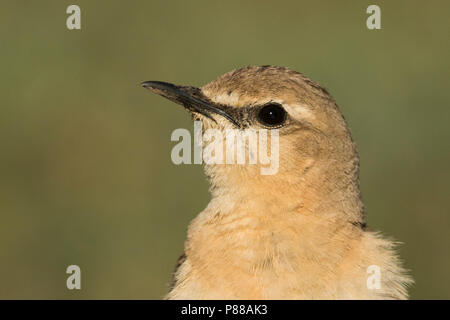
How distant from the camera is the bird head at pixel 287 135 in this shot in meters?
5.79

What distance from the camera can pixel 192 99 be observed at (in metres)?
6.09

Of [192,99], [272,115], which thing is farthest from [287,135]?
[192,99]

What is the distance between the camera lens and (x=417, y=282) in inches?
373

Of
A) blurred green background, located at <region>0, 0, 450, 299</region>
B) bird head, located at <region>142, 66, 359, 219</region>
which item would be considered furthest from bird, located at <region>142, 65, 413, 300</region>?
blurred green background, located at <region>0, 0, 450, 299</region>

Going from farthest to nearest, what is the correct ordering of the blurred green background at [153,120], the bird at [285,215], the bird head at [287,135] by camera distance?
the blurred green background at [153,120] → the bird head at [287,135] → the bird at [285,215]

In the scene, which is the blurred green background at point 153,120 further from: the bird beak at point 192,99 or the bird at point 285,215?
the bird beak at point 192,99

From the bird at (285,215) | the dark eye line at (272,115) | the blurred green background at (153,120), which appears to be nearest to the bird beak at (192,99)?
the bird at (285,215)

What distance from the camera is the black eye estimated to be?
232 inches

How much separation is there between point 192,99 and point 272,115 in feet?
1.92

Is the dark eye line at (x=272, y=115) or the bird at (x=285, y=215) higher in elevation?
the dark eye line at (x=272, y=115)

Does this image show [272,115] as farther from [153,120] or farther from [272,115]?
[153,120]

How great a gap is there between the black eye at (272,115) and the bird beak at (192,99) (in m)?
0.18

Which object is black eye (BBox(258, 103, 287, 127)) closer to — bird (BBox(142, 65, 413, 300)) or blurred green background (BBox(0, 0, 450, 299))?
bird (BBox(142, 65, 413, 300))
